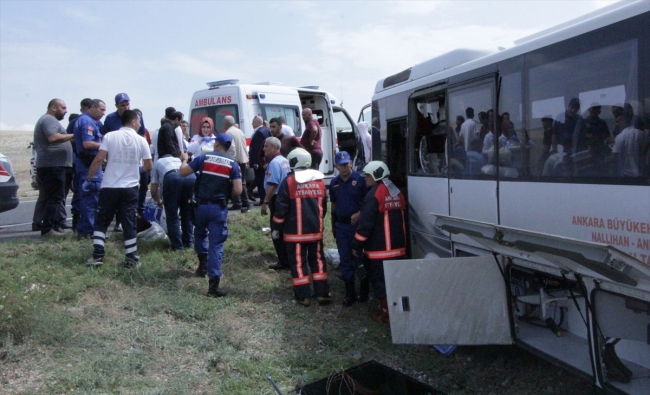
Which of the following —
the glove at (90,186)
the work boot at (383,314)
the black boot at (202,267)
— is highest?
the glove at (90,186)

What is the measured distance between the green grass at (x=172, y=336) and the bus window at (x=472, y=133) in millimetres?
1799

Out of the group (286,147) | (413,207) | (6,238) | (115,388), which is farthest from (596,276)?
(6,238)

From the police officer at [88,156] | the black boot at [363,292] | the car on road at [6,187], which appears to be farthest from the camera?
the car on road at [6,187]

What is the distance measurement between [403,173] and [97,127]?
4.28 meters

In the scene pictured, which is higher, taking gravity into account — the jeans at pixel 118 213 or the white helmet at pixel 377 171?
the white helmet at pixel 377 171

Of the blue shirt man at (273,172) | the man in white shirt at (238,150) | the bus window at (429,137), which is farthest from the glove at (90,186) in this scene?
the bus window at (429,137)

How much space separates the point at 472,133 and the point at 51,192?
5.98m

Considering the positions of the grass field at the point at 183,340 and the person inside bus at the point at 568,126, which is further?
the grass field at the point at 183,340

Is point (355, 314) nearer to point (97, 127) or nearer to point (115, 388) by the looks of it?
point (115, 388)

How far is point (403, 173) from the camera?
7.61m

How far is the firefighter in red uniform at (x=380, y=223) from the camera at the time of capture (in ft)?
20.0

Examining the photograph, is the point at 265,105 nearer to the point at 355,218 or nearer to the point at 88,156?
the point at 88,156

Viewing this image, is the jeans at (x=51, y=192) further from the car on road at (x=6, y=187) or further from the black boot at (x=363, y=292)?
the black boot at (x=363, y=292)

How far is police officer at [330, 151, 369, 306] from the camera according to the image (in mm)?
6699
